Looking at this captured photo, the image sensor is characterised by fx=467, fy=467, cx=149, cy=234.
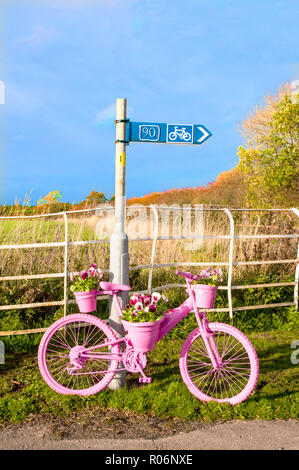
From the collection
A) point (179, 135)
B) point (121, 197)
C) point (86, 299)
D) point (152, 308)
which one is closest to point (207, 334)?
point (152, 308)

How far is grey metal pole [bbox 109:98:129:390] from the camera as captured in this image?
493 cm

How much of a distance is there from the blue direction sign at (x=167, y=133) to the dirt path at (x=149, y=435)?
283cm

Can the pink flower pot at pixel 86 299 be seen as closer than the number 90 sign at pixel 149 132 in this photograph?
Yes

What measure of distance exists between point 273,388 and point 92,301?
2181 millimetres

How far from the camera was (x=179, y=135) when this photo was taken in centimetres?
509

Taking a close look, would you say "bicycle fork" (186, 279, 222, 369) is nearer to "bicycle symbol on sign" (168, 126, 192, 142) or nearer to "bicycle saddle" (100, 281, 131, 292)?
"bicycle saddle" (100, 281, 131, 292)

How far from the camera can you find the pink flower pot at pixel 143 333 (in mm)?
4398

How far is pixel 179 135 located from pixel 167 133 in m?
0.14

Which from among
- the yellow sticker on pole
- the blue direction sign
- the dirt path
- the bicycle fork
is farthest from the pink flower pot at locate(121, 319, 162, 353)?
the blue direction sign

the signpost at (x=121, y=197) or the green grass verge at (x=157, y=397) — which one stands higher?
the signpost at (x=121, y=197)

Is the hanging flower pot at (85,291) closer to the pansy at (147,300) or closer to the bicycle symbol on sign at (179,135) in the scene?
the pansy at (147,300)

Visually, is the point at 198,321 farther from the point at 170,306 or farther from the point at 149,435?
the point at 170,306

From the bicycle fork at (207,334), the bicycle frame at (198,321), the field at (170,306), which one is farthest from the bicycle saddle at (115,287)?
the field at (170,306)

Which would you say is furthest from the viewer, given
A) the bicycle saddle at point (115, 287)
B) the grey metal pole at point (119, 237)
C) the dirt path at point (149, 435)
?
the grey metal pole at point (119, 237)
